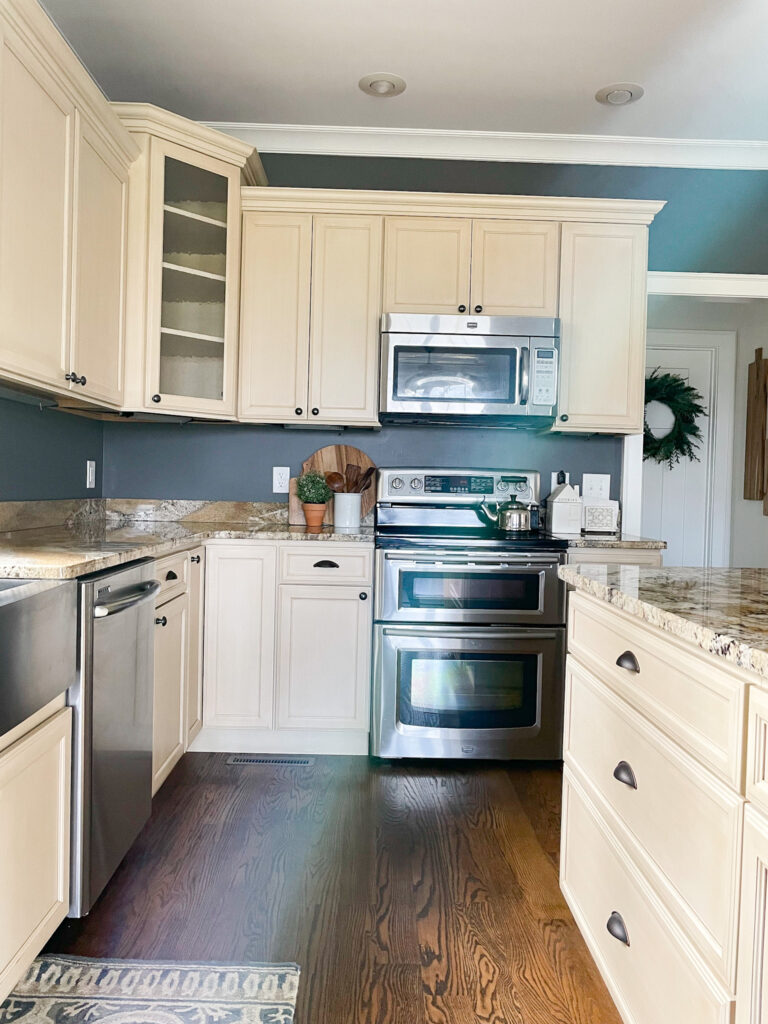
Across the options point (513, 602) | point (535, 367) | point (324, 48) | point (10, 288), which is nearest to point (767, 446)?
point (535, 367)

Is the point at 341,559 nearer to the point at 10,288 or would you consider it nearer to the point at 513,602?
the point at 513,602

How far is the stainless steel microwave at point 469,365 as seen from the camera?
308cm

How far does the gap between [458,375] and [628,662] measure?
6.33ft

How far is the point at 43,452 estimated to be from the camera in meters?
2.79

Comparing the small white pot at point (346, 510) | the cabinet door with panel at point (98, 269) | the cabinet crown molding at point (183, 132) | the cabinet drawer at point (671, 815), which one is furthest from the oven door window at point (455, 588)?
the cabinet crown molding at point (183, 132)

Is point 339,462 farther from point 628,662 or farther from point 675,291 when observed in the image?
point 628,662

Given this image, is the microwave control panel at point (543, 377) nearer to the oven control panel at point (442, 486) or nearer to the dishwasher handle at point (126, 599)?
the oven control panel at point (442, 486)

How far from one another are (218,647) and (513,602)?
119 cm

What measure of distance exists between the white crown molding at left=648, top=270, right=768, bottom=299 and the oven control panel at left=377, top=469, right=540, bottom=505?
1.16m

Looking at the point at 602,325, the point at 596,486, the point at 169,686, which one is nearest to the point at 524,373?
the point at 602,325

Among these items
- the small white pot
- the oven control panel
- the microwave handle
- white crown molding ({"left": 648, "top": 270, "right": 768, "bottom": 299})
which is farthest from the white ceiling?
the small white pot

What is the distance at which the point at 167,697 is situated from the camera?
8.09 feet

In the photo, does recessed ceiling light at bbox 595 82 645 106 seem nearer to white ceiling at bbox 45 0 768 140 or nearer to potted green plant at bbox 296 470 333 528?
white ceiling at bbox 45 0 768 140

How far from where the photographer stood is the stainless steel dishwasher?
1.69 metres
